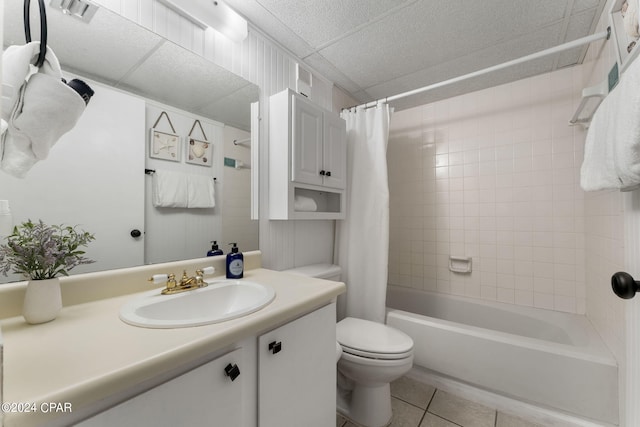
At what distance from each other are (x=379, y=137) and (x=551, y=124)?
126cm

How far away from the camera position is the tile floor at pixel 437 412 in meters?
1.36

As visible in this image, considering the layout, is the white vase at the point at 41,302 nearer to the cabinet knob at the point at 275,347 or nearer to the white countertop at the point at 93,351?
the white countertop at the point at 93,351

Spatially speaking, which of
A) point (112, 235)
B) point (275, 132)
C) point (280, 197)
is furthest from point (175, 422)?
point (275, 132)

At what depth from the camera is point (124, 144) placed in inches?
38.9

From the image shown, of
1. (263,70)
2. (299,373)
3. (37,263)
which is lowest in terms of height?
(299,373)

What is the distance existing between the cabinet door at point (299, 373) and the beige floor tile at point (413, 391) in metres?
0.72

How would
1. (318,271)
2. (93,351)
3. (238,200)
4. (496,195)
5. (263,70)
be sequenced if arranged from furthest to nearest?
(496,195) < (318,271) < (263,70) < (238,200) < (93,351)

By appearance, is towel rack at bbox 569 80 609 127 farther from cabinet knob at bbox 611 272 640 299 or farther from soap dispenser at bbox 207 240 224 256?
soap dispenser at bbox 207 240 224 256

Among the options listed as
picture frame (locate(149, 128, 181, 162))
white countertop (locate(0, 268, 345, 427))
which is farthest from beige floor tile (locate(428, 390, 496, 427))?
picture frame (locate(149, 128, 181, 162))

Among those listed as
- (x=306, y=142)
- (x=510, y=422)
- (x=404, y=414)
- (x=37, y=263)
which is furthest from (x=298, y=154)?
(x=510, y=422)

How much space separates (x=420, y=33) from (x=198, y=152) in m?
1.40

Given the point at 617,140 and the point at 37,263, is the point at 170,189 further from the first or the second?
the point at 617,140

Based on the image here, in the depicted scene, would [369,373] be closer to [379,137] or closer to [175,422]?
[175,422]

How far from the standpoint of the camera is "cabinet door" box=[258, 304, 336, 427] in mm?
812
